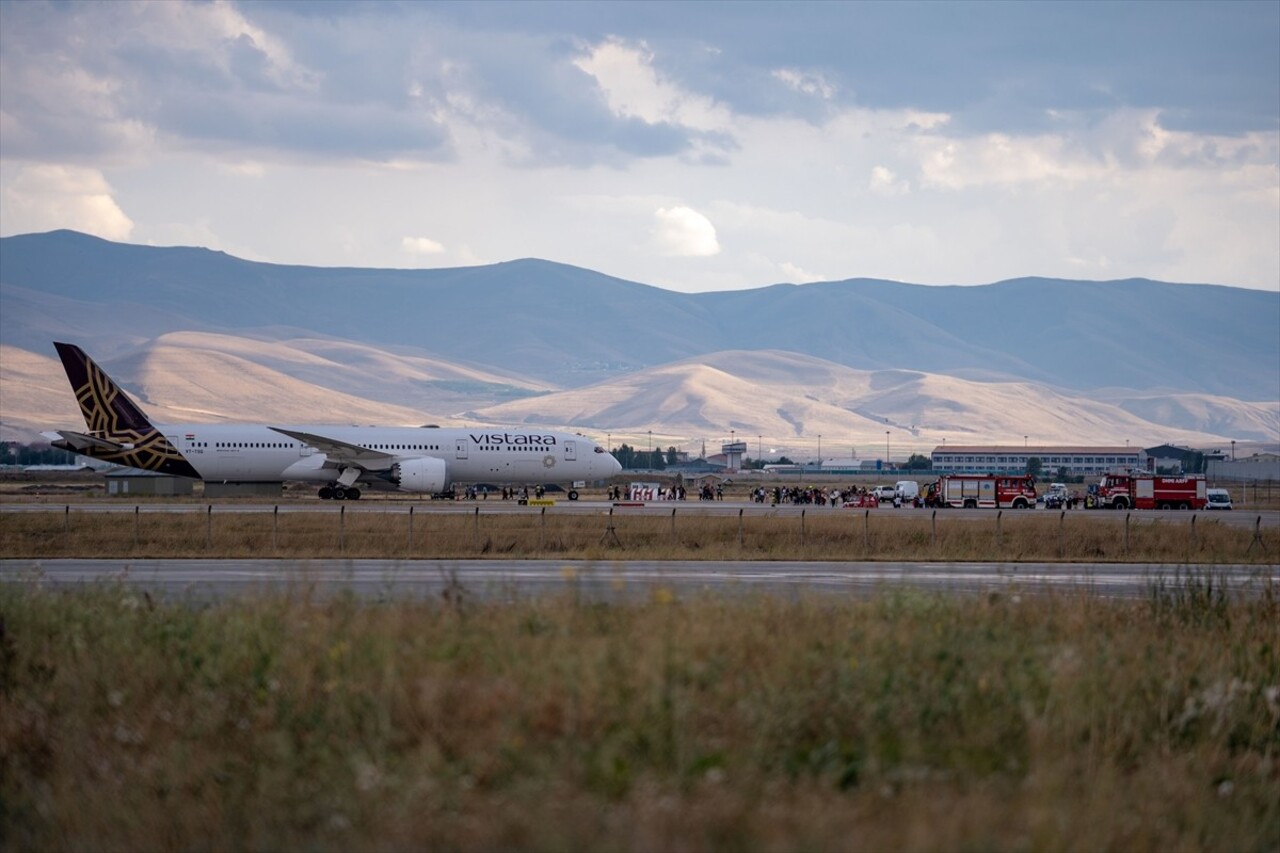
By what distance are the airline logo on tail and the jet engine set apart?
11.5 metres

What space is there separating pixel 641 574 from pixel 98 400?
166 ft

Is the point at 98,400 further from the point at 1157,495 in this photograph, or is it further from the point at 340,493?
the point at 1157,495

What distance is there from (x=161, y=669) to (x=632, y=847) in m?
5.99

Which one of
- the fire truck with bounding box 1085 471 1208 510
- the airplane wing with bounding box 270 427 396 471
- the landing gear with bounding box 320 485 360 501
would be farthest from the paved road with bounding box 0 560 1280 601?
the fire truck with bounding box 1085 471 1208 510

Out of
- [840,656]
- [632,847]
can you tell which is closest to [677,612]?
[840,656]

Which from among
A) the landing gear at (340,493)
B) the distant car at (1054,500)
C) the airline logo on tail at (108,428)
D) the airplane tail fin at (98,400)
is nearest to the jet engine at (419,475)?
the landing gear at (340,493)

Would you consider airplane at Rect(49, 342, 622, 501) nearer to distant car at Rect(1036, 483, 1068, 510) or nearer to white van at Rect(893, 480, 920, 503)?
white van at Rect(893, 480, 920, 503)

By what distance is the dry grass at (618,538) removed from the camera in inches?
1531

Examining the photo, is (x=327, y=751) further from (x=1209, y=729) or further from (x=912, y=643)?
(x=1209, y=729)

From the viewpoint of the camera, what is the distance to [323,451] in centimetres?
7588

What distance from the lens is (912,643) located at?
14156 mm

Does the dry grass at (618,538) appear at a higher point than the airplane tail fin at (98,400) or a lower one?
lower

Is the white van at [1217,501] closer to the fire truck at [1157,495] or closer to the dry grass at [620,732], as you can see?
the fire truck at [1157,495]

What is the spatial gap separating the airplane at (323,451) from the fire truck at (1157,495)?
29186 mm
